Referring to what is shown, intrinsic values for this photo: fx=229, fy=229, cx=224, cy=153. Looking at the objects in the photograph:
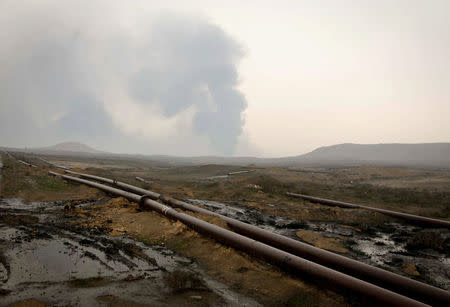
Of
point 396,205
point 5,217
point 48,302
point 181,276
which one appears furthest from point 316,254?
point 396,205

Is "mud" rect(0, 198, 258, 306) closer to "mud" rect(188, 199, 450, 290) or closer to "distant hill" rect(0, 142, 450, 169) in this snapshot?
"mud" rect(188, 199, 450, 290)

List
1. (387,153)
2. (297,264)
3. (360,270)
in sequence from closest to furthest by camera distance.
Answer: (360,270)
(297,264)
(387,153)

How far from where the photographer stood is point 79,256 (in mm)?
5793

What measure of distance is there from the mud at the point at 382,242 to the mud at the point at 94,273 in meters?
4.76

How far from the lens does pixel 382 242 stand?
864 centimetres

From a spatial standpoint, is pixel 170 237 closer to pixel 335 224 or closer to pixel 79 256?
pixel 79 256

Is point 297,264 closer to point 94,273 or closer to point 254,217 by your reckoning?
point 94,273

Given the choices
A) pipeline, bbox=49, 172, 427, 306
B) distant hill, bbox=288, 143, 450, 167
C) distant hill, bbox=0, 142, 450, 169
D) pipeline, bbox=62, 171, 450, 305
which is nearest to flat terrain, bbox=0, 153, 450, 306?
pipeline, bbox=49, 172, 427, 306

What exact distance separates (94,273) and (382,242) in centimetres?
953

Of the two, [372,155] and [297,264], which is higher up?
[372,155]

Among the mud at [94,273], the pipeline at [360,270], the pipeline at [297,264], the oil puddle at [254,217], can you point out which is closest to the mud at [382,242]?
the oil puddle at [254,217]

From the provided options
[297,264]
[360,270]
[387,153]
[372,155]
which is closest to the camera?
[360,270]

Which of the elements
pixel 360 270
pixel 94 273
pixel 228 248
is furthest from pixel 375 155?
pixel 94 273

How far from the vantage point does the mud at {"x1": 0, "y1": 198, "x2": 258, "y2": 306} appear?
4.07 m
